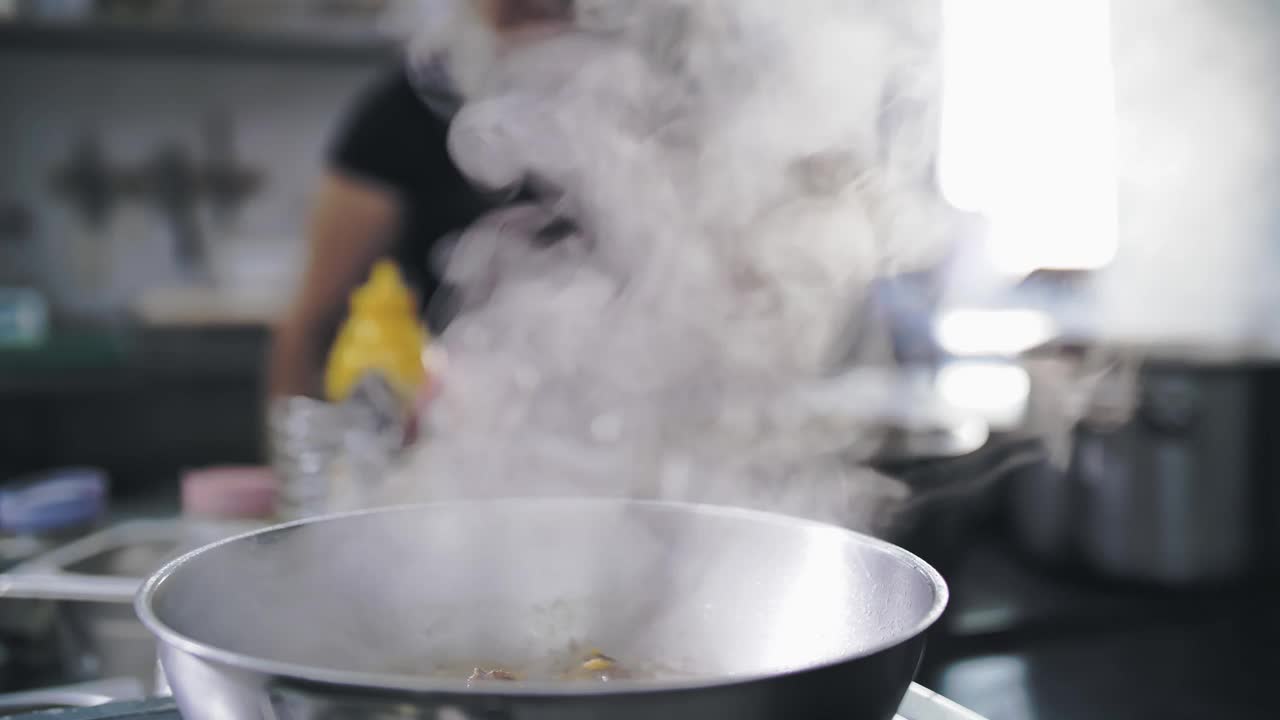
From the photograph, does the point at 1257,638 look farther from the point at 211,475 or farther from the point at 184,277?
the point at 184,277

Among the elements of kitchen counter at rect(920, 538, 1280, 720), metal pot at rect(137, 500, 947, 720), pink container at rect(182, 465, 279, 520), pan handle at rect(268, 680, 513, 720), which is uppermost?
pan handle at rect(268, 680, 513, 720)

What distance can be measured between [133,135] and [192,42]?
0.48 m

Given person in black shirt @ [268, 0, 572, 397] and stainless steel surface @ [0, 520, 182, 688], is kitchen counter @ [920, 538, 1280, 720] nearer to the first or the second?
stainless steel surface @ [0, 520, 182, 688]

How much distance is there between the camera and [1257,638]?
96cm

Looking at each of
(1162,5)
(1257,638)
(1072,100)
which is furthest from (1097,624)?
(1072,100)

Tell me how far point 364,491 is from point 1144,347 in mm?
824

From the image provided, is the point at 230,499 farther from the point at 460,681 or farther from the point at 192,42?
the point at 192,42

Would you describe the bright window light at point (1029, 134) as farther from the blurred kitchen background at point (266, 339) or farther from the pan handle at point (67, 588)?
the pan handle at point (67, 588)

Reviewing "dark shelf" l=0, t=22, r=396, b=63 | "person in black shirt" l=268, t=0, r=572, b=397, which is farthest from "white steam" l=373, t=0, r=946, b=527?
"dark shelf" l=0, t=22, r=396, b=63

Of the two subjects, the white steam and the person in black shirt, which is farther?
the person in black shirt

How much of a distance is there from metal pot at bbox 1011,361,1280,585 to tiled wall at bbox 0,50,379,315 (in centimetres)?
312

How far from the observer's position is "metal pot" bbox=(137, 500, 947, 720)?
48 centimetres

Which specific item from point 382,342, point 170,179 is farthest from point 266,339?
point 382,342

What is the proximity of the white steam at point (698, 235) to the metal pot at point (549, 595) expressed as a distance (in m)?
0.31
